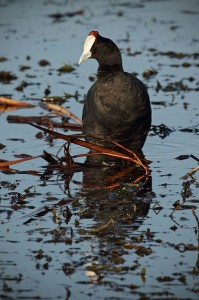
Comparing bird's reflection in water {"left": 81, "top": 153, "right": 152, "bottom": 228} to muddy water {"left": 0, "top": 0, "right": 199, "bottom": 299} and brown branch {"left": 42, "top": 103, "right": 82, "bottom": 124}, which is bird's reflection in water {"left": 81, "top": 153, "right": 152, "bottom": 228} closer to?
muddy water {"left": 0, "top": 0, "right": 199, "bottom": 299}

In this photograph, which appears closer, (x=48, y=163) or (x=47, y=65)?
(x=48, y=163)

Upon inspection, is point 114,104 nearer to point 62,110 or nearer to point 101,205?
point 101,205

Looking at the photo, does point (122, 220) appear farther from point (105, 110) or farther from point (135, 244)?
point (105, 110)

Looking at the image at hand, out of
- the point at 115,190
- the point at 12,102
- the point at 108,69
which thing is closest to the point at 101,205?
the point at 115,190

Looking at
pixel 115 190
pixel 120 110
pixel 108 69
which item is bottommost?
pixel 115 190

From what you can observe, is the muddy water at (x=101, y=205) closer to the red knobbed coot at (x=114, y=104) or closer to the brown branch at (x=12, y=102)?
the brown branch at (x=12, y=102)

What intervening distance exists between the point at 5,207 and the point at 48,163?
142 cm

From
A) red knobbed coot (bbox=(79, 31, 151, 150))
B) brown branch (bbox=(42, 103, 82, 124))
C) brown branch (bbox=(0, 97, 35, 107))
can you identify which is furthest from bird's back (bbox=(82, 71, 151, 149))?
brown branch (bbox=(0, 97, 35, 107))

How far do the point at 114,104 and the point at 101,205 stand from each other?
5.53 ft

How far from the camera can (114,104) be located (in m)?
7.58

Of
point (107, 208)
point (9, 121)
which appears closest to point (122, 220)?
point (107, 208)

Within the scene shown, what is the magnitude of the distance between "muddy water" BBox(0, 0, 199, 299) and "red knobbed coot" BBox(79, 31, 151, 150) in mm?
323

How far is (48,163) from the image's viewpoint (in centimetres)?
753

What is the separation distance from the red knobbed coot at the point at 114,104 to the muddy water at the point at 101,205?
323 mm
